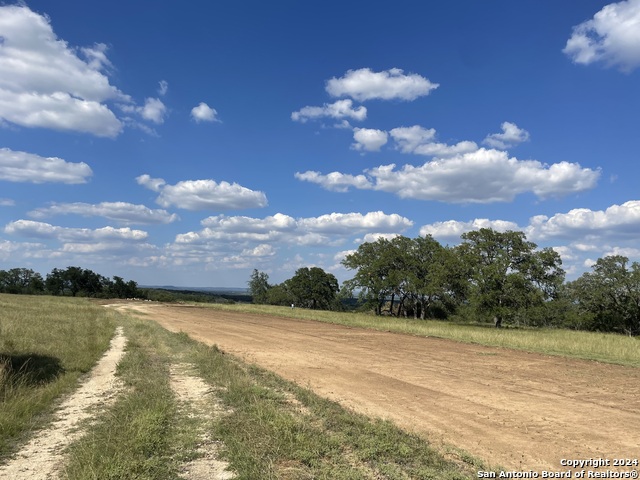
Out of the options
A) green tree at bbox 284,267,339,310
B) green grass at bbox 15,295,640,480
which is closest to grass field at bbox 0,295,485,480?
green grass at bbox 15,295,640,480

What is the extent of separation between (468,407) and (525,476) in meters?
3.63

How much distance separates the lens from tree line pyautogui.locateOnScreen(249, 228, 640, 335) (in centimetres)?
4225

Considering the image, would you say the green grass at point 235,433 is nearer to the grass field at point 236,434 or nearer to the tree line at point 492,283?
the grass field at point 236,434

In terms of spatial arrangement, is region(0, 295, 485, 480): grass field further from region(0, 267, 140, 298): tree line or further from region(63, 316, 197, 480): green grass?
region(0, 267, 140, 298): tree line

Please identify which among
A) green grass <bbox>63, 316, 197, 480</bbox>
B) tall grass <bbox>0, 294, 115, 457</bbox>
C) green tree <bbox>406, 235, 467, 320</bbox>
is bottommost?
tall grass <bbox>0, 294, 115, 457</bbox>

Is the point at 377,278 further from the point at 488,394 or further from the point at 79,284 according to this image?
the point at 79,284

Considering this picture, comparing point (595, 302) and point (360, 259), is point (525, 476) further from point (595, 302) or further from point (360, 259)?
point (360, 259)

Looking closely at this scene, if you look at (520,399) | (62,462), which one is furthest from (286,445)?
(520,399)

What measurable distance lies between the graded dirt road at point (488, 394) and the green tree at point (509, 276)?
23636mm

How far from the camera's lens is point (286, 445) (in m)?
6.20

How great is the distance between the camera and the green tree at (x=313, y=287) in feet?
323

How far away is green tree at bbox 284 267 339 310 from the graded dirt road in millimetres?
79044

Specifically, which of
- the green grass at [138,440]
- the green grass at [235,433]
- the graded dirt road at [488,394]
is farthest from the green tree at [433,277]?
the green grass at [138,440]

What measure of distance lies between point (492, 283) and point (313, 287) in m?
59.4
